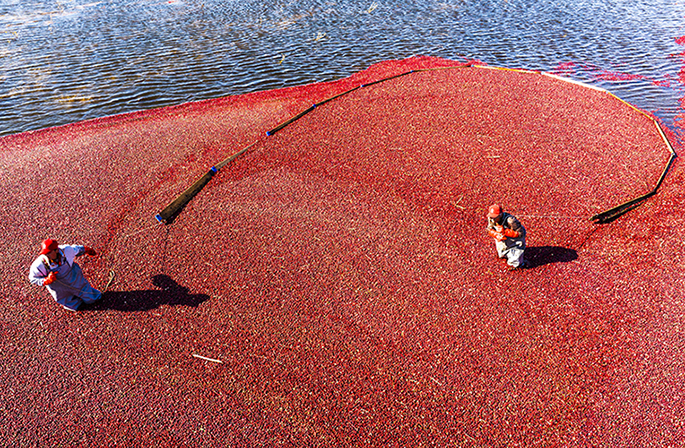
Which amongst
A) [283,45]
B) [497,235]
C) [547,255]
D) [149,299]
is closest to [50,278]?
[149,299]

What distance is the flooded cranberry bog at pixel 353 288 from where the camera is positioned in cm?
574

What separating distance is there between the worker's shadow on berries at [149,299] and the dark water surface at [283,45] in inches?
426

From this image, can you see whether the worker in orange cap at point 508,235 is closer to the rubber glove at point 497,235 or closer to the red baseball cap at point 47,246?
the rubber glove at point 497,235

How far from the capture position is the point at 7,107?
51.4 feet

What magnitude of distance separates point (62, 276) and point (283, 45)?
1867cm

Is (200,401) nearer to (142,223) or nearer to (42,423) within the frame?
(42,423)

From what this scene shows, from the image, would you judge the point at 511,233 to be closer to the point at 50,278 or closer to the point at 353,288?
the point at 353,288

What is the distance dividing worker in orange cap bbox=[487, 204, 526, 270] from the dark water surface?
33.5ft

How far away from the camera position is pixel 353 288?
25.1 ft

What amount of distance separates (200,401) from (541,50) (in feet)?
73.0

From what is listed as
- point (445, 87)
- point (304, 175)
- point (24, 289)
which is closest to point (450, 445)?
point (304, 175)

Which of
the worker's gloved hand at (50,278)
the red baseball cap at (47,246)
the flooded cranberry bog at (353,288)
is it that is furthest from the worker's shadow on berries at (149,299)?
the red baseball cap at (47,246)

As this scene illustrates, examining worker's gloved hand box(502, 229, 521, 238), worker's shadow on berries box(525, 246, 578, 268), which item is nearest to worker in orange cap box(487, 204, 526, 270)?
worker's gloved hand box(502, 229, 521, 238)

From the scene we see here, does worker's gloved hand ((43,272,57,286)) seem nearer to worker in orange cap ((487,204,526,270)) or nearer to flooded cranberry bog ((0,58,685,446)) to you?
flooded cranberry bog ((0,58,685,446))
